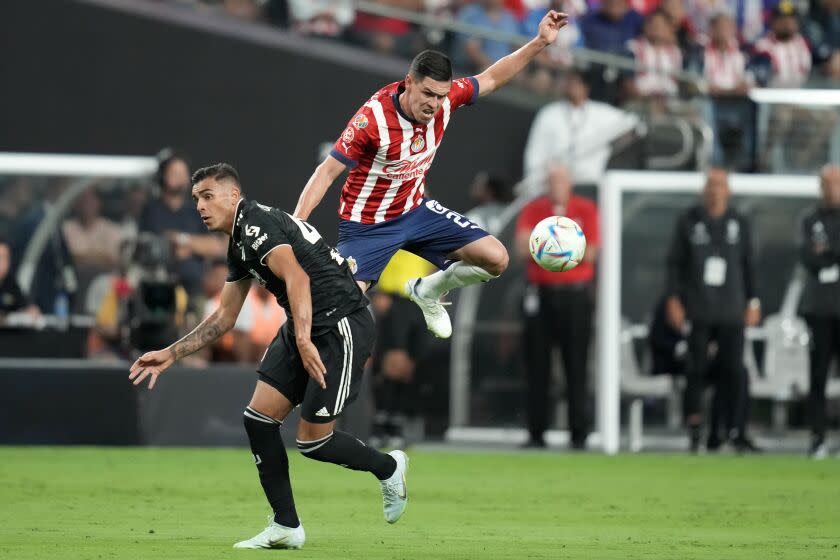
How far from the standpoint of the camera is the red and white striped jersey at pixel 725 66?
658 inches

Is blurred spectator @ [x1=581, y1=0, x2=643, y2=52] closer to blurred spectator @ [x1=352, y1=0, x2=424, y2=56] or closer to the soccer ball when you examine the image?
blurred spectator @ [x1=352, y1=0, x2=424, y2=56]

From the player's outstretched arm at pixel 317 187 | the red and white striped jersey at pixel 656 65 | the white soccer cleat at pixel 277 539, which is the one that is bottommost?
the white soccer cleat at pixel 277 539

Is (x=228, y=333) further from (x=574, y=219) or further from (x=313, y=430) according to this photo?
(x=313, y=430)

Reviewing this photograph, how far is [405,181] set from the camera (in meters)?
8.98

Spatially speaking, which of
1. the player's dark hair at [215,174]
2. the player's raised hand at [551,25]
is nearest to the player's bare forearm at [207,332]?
the player's dark hair at [215,174]

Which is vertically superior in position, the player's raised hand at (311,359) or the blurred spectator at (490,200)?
the blurred spectator at (490,200)

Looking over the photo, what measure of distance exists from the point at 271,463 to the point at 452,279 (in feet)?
8.33

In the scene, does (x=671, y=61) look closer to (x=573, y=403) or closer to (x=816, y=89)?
(x=816, y=89)

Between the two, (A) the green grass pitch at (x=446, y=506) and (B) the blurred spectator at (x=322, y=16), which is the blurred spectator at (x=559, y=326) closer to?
(A) the green grass pitch at (x=446, y=506)

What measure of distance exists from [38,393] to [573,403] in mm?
4665

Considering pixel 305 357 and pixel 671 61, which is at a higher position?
pixel 671 61

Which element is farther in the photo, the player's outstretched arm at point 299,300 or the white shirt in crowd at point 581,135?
the white shirt in crowd at point 581,135

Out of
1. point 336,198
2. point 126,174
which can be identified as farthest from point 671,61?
point 126,174

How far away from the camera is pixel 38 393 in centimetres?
1323
